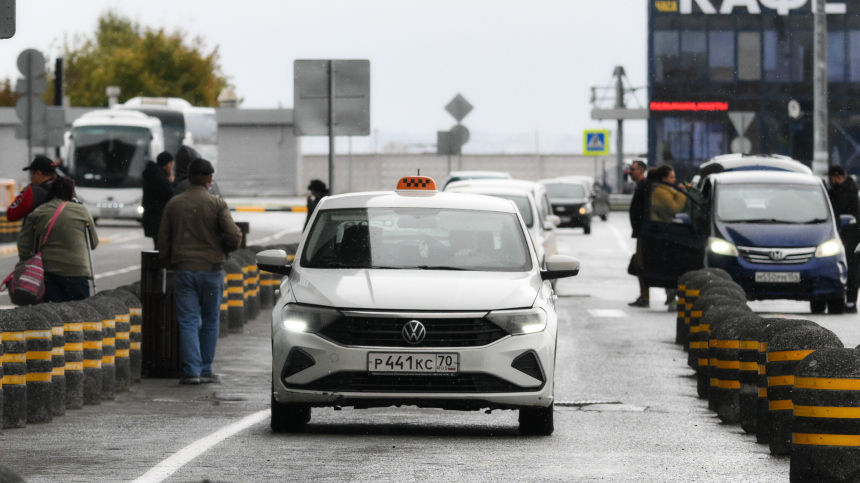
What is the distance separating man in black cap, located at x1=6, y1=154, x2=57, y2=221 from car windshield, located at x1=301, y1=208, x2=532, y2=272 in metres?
3.75

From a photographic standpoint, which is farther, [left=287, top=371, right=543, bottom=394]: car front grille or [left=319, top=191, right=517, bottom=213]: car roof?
[left=319, top=191, right=517, bottom=213]: car roof

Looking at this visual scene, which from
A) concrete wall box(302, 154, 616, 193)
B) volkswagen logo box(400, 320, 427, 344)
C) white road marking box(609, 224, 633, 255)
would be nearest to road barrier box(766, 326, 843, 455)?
volkswagen logo box(400, 320, 427, 344)

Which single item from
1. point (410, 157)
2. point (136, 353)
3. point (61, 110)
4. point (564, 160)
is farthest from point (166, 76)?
point (136, 353)

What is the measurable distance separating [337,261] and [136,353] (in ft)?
11.9

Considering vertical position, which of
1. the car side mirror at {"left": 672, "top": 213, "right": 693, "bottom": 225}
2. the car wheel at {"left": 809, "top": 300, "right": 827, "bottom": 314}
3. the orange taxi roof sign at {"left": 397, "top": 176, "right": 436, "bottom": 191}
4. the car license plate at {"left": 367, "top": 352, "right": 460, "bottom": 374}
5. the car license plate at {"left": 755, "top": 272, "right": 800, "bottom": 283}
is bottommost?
the car wheel at {"left": 809, "top": 300, "right": 827, "bottom": 314}

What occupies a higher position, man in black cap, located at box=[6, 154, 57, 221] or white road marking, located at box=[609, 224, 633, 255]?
man in black cap, located at box=[6, 154, 57, 221]

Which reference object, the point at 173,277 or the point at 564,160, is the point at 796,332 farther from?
the point at 564,160

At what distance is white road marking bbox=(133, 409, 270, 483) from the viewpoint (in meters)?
8.20

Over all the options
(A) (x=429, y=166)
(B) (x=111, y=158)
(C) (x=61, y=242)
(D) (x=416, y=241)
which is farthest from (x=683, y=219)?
(A) (x=429, y=166)

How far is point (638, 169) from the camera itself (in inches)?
884

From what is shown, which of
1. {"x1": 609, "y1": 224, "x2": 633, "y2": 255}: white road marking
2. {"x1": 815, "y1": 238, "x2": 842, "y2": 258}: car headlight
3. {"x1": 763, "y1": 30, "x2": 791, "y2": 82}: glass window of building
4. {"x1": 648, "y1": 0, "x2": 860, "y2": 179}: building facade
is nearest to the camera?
{"x1": 815, "y1": 238, "x2": 842, "y2": 258}: car headlight

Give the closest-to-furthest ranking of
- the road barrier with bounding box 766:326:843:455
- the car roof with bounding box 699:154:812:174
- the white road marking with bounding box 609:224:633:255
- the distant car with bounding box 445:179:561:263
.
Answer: the road barrier with bounding box 766:326:843:455, the distant car with bounding box 445:179:561:263, the car roof with bounding box 699:154:812:174, the white road marking with bounding box 609:224:633:255

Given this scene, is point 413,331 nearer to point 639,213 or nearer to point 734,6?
point 639,213

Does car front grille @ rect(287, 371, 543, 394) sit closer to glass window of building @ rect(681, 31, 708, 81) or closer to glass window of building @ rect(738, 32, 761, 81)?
glass window of building @ rect(681, 31, 708, 81)
